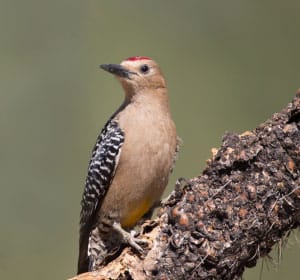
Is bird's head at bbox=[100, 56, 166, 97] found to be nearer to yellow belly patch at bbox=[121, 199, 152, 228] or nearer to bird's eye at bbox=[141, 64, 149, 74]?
bird's eye at bbox=[141, 64, 149, 74]

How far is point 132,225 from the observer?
6.07 m

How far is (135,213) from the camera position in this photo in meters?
6.02

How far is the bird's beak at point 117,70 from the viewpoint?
20.3 feet

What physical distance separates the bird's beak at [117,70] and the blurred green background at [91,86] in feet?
4.97

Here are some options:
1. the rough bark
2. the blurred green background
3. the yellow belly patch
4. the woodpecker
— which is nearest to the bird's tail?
the woodpecker

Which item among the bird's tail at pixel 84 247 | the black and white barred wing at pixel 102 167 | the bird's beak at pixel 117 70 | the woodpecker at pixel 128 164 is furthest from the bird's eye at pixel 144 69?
the bird's tail at pixel 84 247

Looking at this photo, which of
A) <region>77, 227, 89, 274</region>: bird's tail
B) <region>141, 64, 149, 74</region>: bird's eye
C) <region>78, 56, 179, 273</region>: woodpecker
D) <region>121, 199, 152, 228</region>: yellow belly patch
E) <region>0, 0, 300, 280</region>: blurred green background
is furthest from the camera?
<region>0, 0, 300, 280</region>: blurred green background

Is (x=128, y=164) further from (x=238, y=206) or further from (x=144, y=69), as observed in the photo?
(x=238, y=206)

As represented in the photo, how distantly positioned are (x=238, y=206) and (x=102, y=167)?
75.3 inches

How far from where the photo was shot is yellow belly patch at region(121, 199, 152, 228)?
19.6 ft

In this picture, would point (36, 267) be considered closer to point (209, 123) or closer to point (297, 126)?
point (209, 123)

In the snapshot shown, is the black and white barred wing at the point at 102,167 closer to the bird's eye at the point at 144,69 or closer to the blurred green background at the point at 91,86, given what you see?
the bird's eye at the point at 144,69

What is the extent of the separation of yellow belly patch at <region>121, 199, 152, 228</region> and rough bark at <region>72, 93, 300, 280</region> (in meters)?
1.49

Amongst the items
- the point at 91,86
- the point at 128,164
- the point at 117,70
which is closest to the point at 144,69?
the point at 117,70
